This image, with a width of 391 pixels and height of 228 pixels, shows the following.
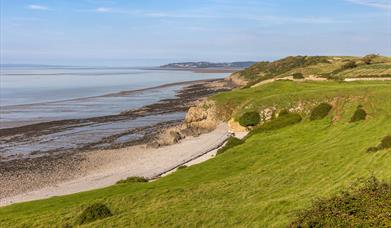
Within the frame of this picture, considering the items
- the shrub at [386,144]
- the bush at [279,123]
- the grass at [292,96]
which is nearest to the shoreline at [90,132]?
the grass at [292,96]

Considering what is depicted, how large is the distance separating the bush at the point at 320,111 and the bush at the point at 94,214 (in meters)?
33.1

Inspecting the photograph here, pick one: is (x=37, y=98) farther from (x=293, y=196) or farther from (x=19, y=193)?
(x=293, y=196)

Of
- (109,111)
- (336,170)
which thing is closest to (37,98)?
(109,111)

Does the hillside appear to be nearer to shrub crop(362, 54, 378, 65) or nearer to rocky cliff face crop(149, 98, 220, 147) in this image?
shrub crop(362, 54, 378, 65)

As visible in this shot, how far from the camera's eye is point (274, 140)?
4094 centimetres

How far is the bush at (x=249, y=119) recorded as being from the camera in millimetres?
57763

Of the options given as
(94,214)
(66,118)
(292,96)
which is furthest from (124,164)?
(66,118)

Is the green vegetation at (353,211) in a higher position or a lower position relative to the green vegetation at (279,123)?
higher

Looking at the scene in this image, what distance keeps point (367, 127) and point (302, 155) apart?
771 cm

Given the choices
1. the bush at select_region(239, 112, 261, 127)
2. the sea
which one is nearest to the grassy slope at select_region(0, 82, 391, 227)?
the bush at select_region(239, 112, 261, 127)

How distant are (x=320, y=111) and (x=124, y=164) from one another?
69.6 feet

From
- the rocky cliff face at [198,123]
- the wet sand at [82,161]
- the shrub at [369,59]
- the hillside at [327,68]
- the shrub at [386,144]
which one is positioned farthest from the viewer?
the shrub at [369,59]

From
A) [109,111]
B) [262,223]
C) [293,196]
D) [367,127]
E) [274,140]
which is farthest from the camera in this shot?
[109,111]

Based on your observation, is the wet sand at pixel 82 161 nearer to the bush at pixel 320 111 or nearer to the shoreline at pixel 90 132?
the shoreline at pixel 90 132
